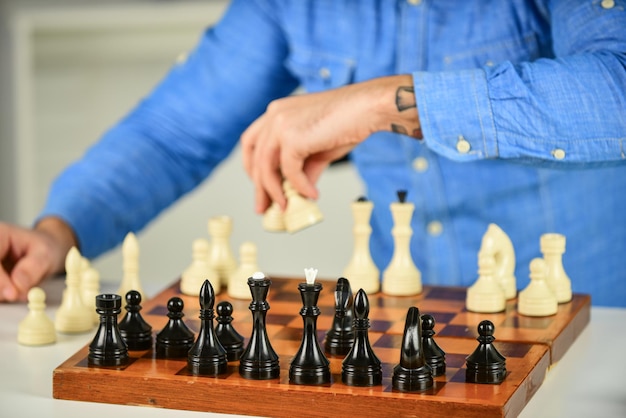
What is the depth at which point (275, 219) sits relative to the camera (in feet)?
5.86

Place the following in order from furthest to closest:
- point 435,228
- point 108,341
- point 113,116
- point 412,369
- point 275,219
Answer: point 113,116, point 435,228, point 275,219, point 108,341, point 412,369

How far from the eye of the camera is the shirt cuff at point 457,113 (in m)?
1.57

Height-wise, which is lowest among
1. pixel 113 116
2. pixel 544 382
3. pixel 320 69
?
pixel 544 382

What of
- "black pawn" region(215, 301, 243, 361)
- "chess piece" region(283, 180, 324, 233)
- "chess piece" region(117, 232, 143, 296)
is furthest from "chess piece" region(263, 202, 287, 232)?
"black pawn" region(215, 301, 243, 361)

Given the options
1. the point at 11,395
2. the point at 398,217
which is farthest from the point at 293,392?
the point at 398,217

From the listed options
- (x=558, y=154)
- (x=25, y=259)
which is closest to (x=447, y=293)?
(x=558, y=154)

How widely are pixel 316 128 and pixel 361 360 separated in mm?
515

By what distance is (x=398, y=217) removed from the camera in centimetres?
175

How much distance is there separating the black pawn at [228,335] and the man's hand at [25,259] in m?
0.58

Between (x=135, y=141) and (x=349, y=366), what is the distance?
110cm

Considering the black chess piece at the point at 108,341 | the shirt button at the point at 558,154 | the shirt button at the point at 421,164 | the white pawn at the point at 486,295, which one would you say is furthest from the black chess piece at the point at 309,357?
the shirt button at the point at 421,164

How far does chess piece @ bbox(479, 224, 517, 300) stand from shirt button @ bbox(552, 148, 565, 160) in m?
0.15

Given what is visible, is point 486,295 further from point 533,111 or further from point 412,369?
point 412,369

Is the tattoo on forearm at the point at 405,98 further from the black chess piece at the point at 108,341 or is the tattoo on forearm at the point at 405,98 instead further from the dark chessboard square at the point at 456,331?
the black chess piece at the point at 108,341
